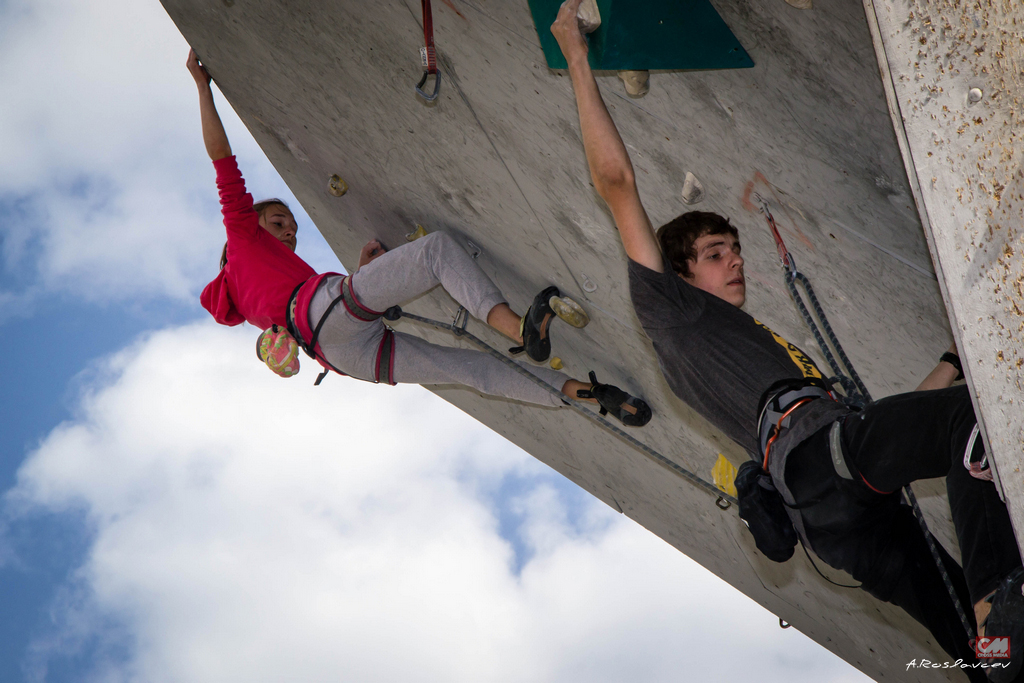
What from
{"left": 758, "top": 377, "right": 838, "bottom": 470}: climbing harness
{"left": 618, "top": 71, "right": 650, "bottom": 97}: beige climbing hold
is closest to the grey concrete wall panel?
{"left": 758, "top": 377, "right": 838, "bottom": 470}: climbing harness

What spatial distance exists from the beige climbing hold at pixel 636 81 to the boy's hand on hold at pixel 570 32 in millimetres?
147

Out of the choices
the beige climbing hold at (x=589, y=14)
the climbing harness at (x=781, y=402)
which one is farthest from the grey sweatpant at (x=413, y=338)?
the climbing harness at (x=781, y=402)

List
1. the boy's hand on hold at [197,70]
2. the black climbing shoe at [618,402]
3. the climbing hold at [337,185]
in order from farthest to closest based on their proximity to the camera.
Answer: the climbing hold at [337,185], the boy's hand on hold at [197,70], the black climbing shoe at [618,402]

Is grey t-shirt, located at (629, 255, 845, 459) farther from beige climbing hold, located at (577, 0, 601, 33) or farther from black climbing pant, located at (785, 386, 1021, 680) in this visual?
beige climbing hold, located at (577, 0, 601, 33)

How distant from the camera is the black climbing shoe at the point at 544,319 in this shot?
2.02 m

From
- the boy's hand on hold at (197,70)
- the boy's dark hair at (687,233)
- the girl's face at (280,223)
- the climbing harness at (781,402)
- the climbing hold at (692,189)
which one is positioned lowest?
the climbing harness at (781,402)

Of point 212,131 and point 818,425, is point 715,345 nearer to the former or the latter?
point 818,425

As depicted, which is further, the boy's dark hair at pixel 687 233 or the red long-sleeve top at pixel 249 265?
the red long-sleeve top at pixel 249 265

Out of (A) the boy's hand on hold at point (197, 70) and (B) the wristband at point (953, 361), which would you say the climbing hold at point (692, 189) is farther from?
(A) the boy's hand on hold at point (197, 70)

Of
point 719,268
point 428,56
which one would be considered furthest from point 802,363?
point 428,56

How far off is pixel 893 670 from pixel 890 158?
2040 millimetres

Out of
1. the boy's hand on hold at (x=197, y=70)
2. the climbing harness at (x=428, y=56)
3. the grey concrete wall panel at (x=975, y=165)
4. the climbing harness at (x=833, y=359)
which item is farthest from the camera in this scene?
the boy's hand on hold at (x=197, y=70)

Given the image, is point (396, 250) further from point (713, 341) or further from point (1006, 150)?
point (1006, 150)

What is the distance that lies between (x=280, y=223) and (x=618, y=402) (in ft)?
3.90
